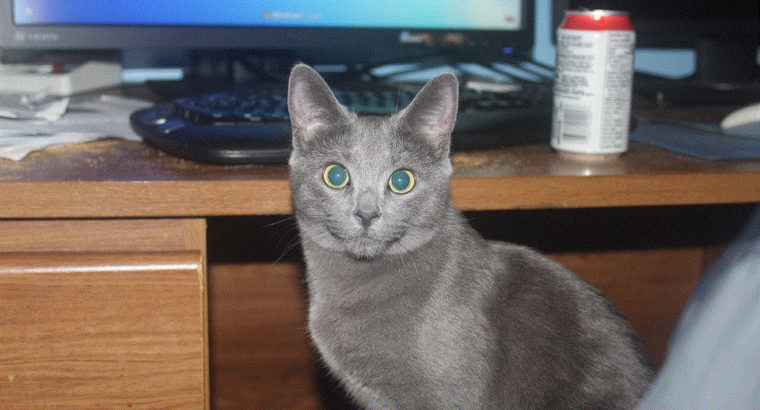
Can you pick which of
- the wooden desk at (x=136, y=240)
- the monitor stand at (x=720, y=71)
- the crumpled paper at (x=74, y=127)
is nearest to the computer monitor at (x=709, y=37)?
the monitor stand at (x=720, y=71)

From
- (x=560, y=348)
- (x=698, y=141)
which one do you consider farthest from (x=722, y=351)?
(x=698, y=141)

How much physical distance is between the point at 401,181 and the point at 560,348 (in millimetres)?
271

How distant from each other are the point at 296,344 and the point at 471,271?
2.44 ft

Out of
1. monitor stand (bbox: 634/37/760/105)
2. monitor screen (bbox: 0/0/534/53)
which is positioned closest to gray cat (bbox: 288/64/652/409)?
monitor screen (bbox: 0/0/534/53)

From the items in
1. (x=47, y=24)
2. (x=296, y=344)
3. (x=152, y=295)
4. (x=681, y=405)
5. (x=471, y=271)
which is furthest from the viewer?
(x=296, y=344)

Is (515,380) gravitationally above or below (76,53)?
below

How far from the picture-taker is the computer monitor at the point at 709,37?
51.1 inches

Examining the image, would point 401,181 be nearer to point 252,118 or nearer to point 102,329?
point 252,118

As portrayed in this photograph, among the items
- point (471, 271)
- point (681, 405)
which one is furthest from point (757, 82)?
point (681, 405)

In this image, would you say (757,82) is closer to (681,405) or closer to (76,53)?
(681,405)

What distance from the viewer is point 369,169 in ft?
2.47

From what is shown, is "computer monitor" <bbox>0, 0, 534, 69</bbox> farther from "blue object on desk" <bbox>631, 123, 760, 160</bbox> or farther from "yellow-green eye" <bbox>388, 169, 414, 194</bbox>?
"yellow-green eye" <bbox>388, 169, 414, 194</bbox>

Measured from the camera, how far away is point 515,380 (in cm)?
77

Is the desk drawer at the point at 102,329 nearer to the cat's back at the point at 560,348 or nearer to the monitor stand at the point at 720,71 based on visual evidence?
the cat's back at the point at 560,348
